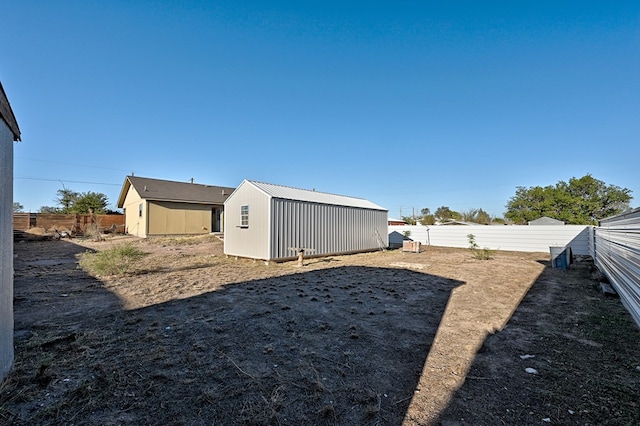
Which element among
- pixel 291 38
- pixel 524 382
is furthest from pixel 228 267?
pixel 291 38

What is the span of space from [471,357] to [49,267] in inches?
442

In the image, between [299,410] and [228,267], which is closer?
[299,410]

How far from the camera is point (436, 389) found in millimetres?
2398

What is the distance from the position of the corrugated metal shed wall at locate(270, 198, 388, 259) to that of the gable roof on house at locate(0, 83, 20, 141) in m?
6.92

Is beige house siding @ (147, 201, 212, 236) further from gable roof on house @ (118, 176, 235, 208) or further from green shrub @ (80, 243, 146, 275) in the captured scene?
green shrub @ (80, 243, 146, 275)

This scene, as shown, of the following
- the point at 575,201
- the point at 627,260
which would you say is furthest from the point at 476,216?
the point at 627,260

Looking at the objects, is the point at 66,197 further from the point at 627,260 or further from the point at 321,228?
the point at 627,260

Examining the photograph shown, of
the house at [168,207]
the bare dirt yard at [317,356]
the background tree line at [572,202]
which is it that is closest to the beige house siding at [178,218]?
the house at [168,207]

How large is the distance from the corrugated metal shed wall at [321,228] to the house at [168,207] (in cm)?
1267

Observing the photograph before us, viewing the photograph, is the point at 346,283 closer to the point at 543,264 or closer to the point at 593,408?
the point at 593,408

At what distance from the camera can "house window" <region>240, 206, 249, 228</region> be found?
1035 cm

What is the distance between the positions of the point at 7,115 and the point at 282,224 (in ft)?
25.2

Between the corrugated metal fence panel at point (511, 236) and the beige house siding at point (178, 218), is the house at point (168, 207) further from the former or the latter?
the corrugated metal fence panel at point (511, 236)

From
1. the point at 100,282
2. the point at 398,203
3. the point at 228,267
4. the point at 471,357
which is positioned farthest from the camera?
the point at 398,203
